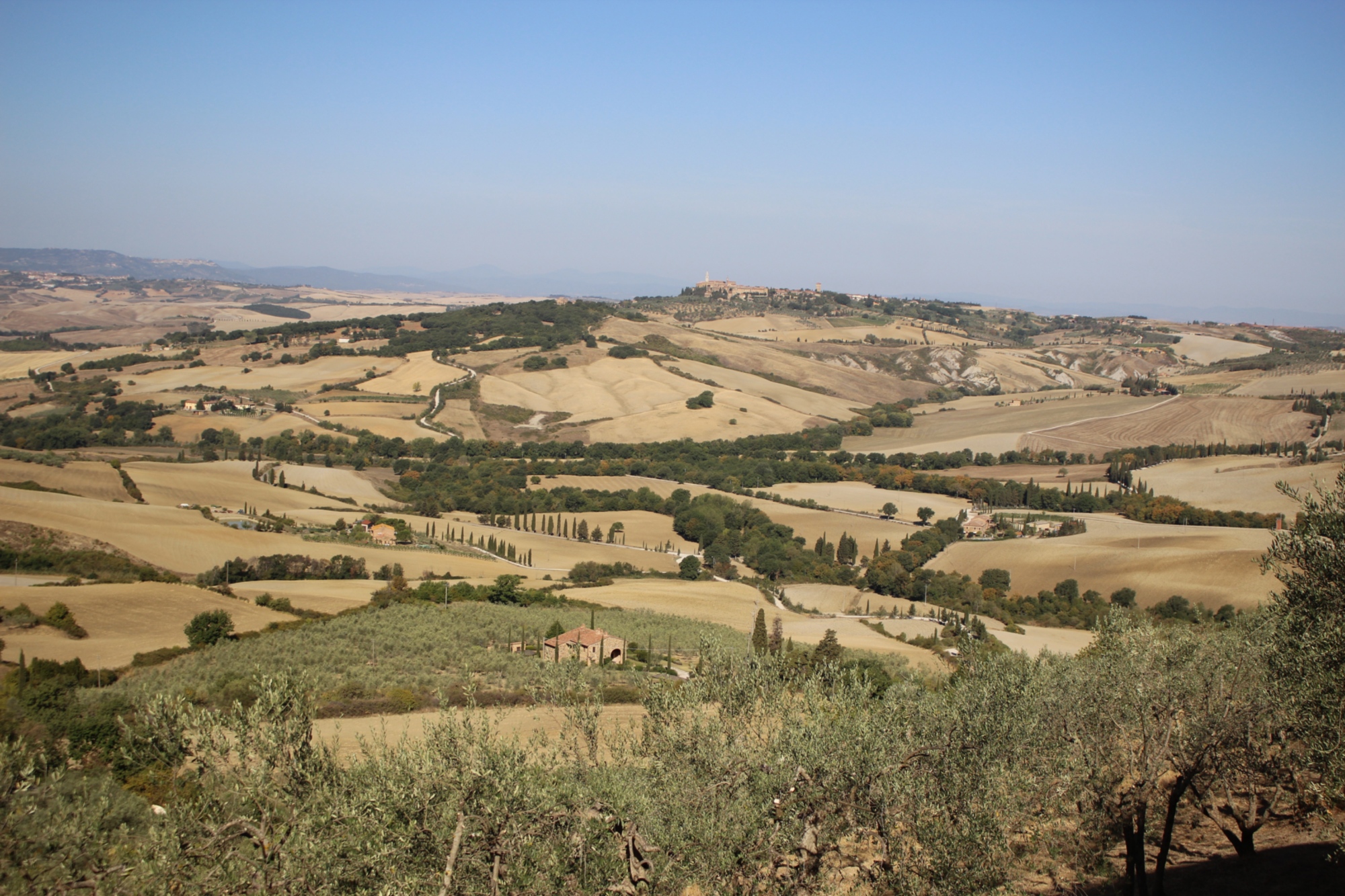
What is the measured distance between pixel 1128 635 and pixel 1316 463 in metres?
78.6

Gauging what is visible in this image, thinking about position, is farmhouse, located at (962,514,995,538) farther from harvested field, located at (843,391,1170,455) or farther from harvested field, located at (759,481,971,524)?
harvested field, located at (843,391,1170,455)

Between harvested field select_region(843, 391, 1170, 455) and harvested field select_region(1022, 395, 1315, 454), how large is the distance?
208 centimetres

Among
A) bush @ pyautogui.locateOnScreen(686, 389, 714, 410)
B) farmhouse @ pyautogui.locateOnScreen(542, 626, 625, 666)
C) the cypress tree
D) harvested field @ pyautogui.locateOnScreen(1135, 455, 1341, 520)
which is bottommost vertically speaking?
farmhouse @ pyautogui.locateOnScreen(542, 626, 625, 666)

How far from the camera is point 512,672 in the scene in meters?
31.9

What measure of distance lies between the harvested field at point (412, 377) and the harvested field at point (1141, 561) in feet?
263

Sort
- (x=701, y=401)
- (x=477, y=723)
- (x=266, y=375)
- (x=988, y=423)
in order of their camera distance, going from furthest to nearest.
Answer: (x=266, y=375) → (x=701, y=401) → (x=988, y=423) → (x=477, y=723)

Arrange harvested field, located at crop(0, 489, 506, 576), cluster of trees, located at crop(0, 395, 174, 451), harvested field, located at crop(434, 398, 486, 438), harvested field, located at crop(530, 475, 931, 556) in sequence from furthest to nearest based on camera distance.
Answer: harvested field, located at crop(434, 398, 486, 438)
cluster of trees, located at crop(0, 395, 174, 451)
harvested field, located at crop(530, 475, 931, 556)
harvested field, located at crop(0, 489, 506, 576)

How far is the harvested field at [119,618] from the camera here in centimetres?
3188

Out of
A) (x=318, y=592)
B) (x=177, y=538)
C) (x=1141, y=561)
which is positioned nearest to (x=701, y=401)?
(x=1141, y=561)

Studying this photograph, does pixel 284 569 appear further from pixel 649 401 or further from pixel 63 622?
pixel 649 401

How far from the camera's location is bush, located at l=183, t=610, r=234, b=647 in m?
34.4

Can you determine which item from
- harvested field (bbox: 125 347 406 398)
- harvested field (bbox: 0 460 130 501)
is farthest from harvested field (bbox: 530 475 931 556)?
harvested field (bbox: 125 347 406 398)

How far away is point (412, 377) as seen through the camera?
419 feet

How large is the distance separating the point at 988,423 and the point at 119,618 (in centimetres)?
10780
